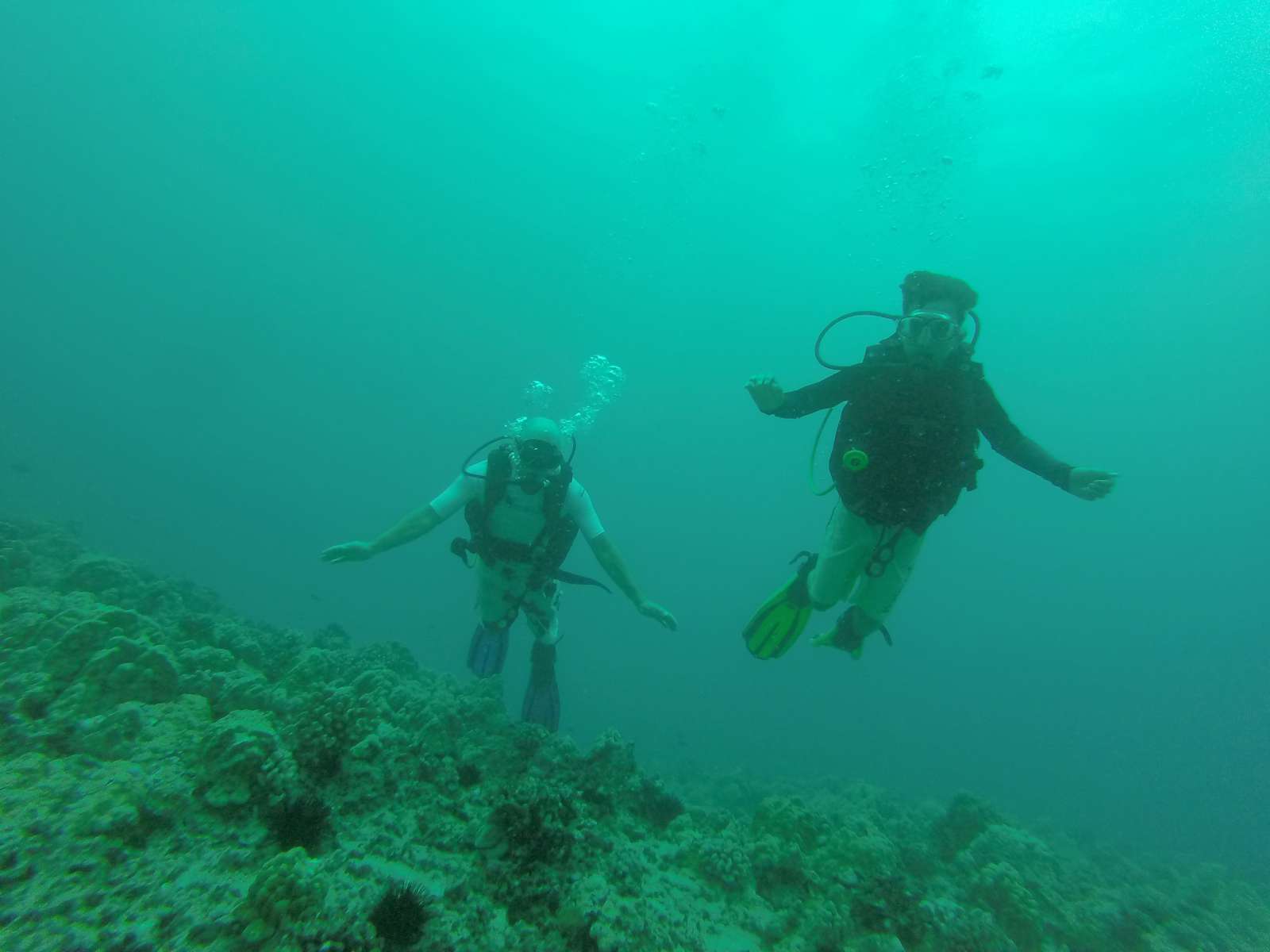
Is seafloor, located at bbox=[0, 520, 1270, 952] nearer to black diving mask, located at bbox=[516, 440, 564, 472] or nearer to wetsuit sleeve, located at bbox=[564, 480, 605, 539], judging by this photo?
wetsuit sleeve, located at bbox=[564, 480, 605, 539]

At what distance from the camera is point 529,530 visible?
5.92 m

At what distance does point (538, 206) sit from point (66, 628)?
11259cm

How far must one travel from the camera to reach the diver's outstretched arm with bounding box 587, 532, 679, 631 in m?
5.46

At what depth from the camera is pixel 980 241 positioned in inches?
2255

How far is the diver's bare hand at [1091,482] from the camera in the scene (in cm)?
A: 400

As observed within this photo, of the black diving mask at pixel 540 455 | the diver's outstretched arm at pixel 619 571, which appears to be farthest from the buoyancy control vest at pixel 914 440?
the black diving mask at pixel 540 455

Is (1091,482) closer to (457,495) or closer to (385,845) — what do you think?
(385,845)

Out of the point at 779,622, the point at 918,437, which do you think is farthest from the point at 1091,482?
the point at 779,622

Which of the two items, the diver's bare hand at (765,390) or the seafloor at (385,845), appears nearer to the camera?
the seafloor at (385,845)

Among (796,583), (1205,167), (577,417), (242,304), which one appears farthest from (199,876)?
(242,304)

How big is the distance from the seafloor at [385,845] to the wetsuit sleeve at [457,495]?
1.71 m

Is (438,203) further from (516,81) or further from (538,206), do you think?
A: (516,81)

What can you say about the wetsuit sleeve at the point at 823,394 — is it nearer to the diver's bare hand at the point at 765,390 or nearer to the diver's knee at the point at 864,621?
the diver's bare hand at the point at 765,390

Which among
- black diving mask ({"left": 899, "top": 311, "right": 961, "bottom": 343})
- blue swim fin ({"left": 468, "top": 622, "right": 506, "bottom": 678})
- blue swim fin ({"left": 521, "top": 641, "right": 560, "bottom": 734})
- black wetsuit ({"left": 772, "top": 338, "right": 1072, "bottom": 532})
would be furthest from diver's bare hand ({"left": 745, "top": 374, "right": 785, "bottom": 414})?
blue swim fin ({"left": 468, "top": 622, "right": 506, "bottom": 678})
